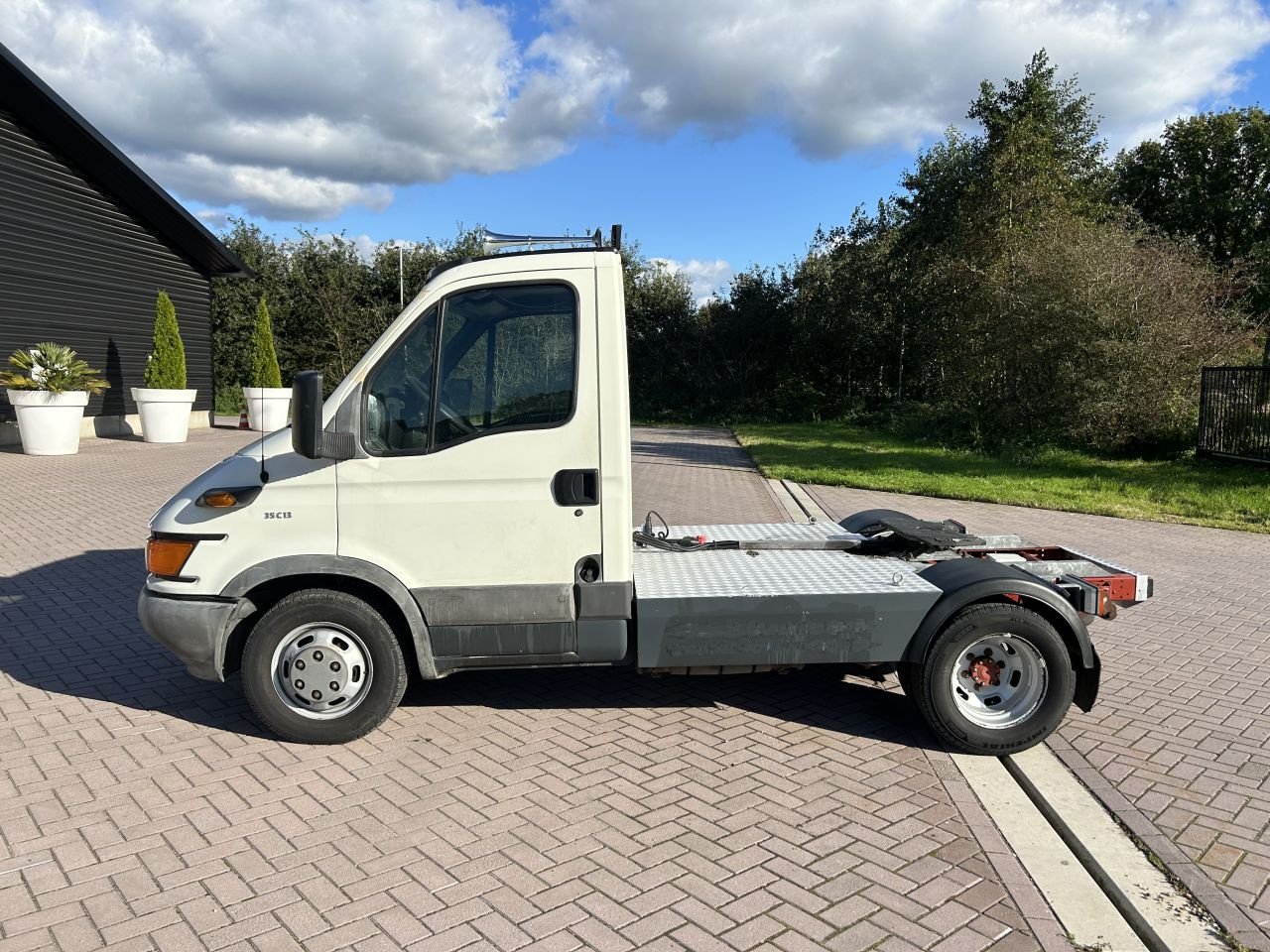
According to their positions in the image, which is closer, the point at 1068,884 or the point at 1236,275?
the point at 1068,884

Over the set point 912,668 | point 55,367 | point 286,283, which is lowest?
point 912,668

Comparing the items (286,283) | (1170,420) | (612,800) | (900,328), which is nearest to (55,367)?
(286,283)

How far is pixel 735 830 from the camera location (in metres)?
3.77

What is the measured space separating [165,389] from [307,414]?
18.0m

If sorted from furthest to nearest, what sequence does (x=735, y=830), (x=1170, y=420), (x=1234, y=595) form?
1. (x=1170, y=420)
2. (x=1234, y=595)
3. (x=735, y=830)

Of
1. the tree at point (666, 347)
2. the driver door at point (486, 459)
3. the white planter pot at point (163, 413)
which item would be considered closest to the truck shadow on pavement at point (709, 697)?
the driver door at point (486, 459)

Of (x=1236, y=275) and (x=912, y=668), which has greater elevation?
(x=1236, y=275)

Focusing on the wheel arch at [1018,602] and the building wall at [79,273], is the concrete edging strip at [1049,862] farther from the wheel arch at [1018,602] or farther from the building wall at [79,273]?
the building wall at [79,273]

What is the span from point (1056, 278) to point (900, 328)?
36.1 ft

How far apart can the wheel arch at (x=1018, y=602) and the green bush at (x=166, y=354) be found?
1966cm

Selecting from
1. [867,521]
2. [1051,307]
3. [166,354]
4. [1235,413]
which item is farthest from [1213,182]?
[867,521]

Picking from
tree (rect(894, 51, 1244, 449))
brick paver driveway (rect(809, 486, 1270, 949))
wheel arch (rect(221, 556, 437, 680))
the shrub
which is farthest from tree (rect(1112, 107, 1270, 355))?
wheel arch (rect(221, 556, 437, 680))

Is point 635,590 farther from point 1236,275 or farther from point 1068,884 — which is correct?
point 1236,275

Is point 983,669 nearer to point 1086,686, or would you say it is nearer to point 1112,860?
point 1086,686
